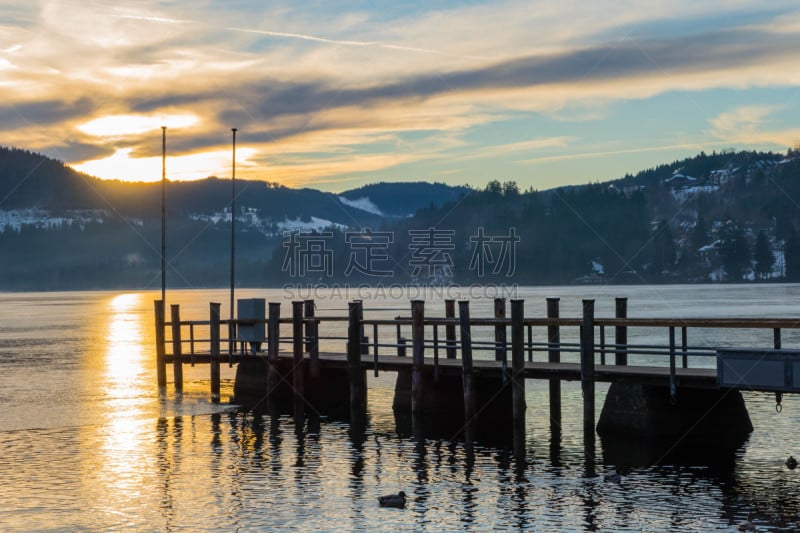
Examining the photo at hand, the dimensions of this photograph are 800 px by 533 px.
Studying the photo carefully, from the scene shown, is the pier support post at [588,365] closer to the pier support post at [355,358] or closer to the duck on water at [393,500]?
the duck on water at [393,500]

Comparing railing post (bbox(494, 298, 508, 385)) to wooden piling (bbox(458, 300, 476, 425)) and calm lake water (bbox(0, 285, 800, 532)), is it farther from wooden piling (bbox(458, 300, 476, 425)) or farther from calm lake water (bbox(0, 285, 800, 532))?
calm lake water (bbox(0, 285, 800, 532))

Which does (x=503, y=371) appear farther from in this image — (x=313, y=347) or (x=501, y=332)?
(x=313, y=347)

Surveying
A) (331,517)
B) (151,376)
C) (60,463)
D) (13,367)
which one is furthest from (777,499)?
(13,367)

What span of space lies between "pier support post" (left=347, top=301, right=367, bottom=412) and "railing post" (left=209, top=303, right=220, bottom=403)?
21.8 feet

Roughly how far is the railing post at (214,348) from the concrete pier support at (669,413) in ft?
50.9

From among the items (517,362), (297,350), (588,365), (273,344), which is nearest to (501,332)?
(517,362)

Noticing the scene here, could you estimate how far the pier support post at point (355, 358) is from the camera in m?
31.7

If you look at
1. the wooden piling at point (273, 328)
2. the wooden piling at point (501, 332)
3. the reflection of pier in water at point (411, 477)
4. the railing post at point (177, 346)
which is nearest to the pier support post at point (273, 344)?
the wooden piling at point (273, 328)

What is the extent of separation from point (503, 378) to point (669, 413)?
4.44 metres

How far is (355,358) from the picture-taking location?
107 ft

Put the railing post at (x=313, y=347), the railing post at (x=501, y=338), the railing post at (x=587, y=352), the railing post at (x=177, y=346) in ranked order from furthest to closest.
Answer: the railing post at (x=177, y=346), the railing post at (x=313, y=347), the railing post at (x=501, y=338), the railing post at (x=587, y=352)

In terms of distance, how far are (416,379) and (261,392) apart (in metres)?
8.49

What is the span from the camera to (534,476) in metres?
24.1

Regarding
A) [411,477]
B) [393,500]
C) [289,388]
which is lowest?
[411,477]
